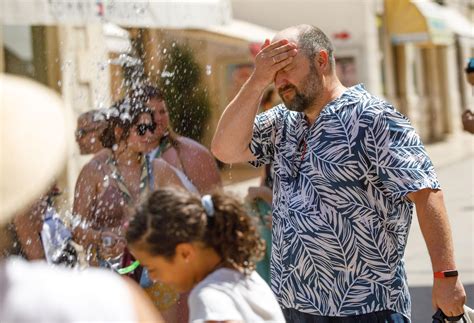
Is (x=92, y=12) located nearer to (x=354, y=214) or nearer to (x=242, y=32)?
(x=354, y=214)

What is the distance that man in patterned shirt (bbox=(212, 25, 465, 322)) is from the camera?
12.9 feet

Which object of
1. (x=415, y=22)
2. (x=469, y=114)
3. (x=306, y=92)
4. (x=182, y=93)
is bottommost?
(x=415, y=22)

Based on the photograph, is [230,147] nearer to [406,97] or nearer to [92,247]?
[92,247]

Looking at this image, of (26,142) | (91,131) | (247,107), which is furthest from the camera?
(91,131)

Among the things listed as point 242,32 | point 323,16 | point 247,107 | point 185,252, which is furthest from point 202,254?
point 323,16

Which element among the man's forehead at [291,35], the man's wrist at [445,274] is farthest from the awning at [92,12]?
the man's wrist at [445,274]

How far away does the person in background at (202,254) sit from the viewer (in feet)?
9.16

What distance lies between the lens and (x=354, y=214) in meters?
3.94

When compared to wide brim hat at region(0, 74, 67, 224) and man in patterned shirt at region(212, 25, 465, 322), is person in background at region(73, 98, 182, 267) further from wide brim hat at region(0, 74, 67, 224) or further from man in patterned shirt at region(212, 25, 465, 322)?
wide brim hat at region(0, 74, 67, 224)

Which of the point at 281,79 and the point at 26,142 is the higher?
the point at 26,142

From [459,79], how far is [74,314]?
3849cm

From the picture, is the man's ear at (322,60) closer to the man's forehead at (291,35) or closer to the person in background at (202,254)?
the man's forehead at (291,35)

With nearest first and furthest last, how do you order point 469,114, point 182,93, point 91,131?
point 91,131 < point 469,114 < point 182,93

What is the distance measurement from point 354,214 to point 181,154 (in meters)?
1.54
